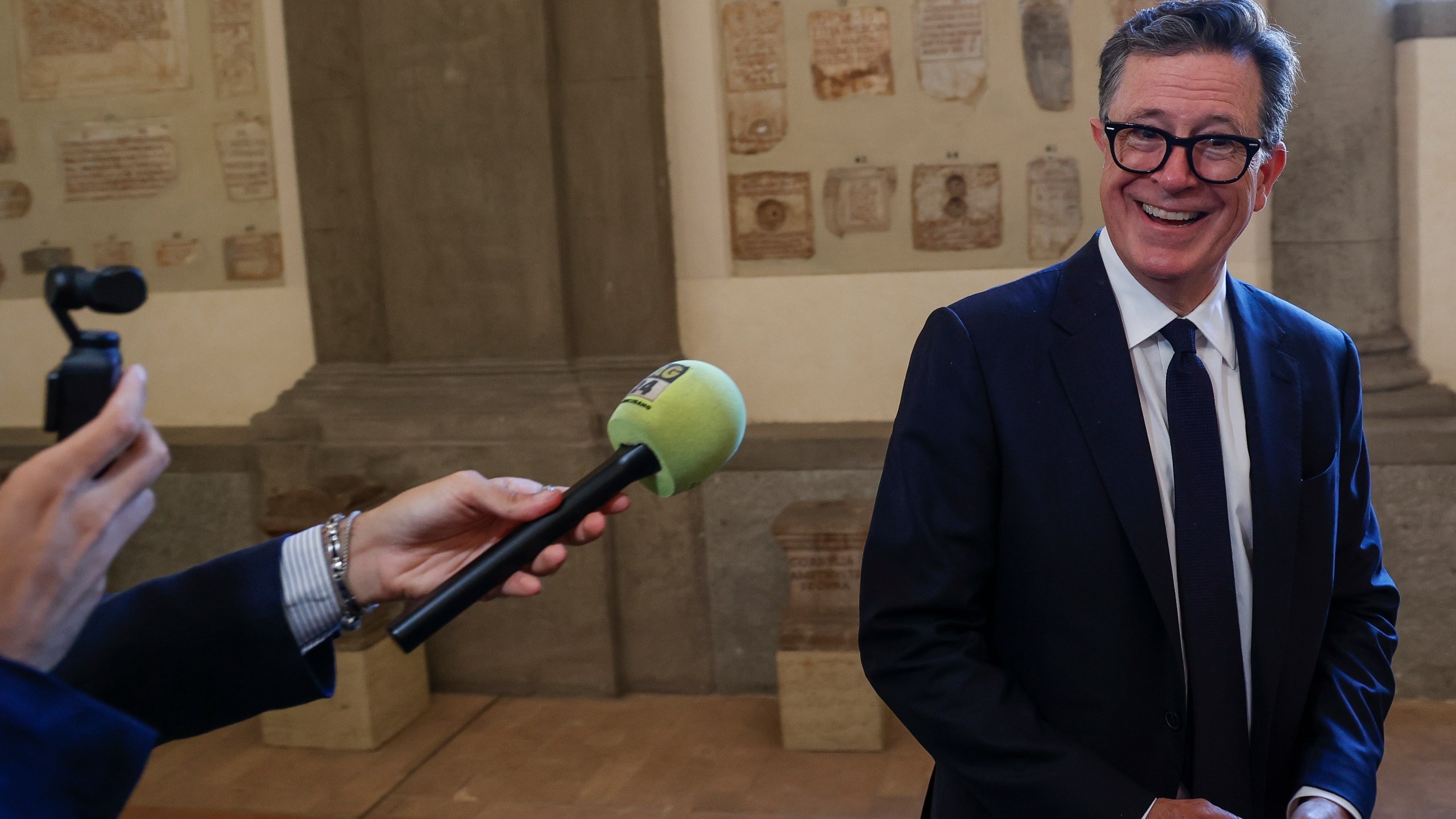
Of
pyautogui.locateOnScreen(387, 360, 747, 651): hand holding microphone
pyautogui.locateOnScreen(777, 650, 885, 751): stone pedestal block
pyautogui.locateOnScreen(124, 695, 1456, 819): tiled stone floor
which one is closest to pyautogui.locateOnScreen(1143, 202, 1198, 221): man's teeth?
pyautogui.locateOnScreen(387, 360, 747, 651): hand holding microphone

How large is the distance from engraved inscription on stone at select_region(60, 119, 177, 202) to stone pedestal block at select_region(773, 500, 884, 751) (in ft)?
10.5

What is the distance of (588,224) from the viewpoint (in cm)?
502

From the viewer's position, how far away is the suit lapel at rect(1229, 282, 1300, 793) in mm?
1807

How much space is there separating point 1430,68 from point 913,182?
1886 millimetres

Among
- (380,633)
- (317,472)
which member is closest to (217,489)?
(317,472)

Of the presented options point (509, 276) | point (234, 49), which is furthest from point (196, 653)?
point (234, 49)

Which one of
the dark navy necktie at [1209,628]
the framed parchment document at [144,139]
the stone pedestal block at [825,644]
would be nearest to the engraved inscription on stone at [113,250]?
the framed parchment document at [144,139]

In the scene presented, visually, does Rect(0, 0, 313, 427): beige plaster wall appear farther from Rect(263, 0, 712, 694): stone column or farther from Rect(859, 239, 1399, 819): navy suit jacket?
Rect(859, 239, 1399, 819): navy suit jacket

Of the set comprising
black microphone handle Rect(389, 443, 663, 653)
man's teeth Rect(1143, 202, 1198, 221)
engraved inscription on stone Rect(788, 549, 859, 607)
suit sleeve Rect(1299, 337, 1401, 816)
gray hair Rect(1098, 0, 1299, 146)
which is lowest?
engraved inscription on stone Rect(788, 549, 859, 607)

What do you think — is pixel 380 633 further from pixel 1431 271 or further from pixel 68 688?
pixel 1431 271

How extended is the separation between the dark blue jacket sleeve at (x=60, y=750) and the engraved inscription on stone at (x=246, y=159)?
15.7 ft

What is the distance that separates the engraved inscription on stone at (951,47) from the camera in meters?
4.87

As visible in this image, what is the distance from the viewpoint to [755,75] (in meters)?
5.04

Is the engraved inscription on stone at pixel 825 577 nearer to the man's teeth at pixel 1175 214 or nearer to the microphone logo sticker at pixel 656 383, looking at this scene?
the man's teeth at pixel 1175 214
